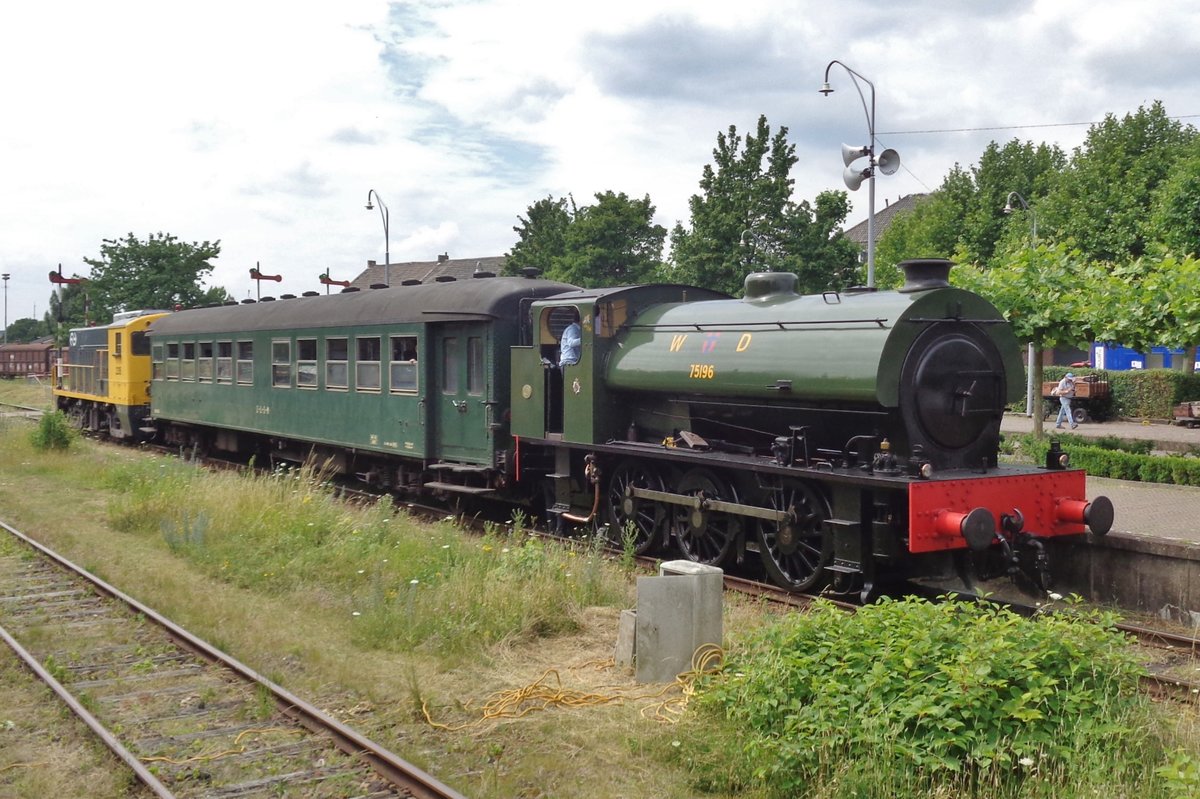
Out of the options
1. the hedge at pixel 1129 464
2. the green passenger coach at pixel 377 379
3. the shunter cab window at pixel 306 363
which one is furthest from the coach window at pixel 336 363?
the hedge at pixel 1129 464

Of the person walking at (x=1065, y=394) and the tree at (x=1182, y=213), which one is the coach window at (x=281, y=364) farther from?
the tree at (x=1182, y=213)

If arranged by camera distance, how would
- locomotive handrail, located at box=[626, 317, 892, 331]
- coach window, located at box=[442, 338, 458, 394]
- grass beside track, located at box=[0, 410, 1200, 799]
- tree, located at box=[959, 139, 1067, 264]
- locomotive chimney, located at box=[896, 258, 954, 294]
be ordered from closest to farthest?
grass beside track, located at box=[0, 410, 1200, 799], locomotive handrail, located at box=[626, 317, 892, 331], locomotive chimney, located at box=[896, 258, 954, 294], coach window, located at box=[442, 338, 458, 394], tree, located at box=[959, 139, 1067, 264]

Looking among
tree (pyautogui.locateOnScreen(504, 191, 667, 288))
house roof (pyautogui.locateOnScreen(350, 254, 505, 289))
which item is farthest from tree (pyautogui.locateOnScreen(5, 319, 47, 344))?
tree (pyautogui.locateOnScreen(504, 191, 667, 288))

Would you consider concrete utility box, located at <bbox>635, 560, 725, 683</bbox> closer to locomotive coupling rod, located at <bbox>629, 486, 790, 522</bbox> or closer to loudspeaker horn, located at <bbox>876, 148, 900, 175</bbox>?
locomotive coupling rod, located at <bbox>629, 486, 790, 522</bbox>

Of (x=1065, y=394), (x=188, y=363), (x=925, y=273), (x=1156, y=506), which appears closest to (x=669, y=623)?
(x=925, y=273)

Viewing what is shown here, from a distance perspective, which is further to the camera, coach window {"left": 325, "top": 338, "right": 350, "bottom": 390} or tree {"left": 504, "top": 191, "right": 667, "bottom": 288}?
tree {"left": 504, "top": 191, "right": 667, "bottom": 288}

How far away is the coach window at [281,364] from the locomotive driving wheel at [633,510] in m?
8.06

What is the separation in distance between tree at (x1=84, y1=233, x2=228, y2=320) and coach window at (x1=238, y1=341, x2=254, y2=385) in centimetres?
2536

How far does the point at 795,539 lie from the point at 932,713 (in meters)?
4.86

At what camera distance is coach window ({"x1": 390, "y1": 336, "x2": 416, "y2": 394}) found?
14.6m

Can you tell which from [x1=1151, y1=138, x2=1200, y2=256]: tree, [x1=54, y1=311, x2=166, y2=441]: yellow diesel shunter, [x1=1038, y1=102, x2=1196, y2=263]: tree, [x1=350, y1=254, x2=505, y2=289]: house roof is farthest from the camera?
[x1=350, y1=254, x2=505, y2=289]: house roof

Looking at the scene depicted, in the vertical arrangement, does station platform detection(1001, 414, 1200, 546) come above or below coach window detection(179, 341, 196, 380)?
below

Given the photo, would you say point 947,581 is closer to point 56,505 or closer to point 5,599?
point 5,599

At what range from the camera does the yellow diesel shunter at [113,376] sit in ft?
84.3
